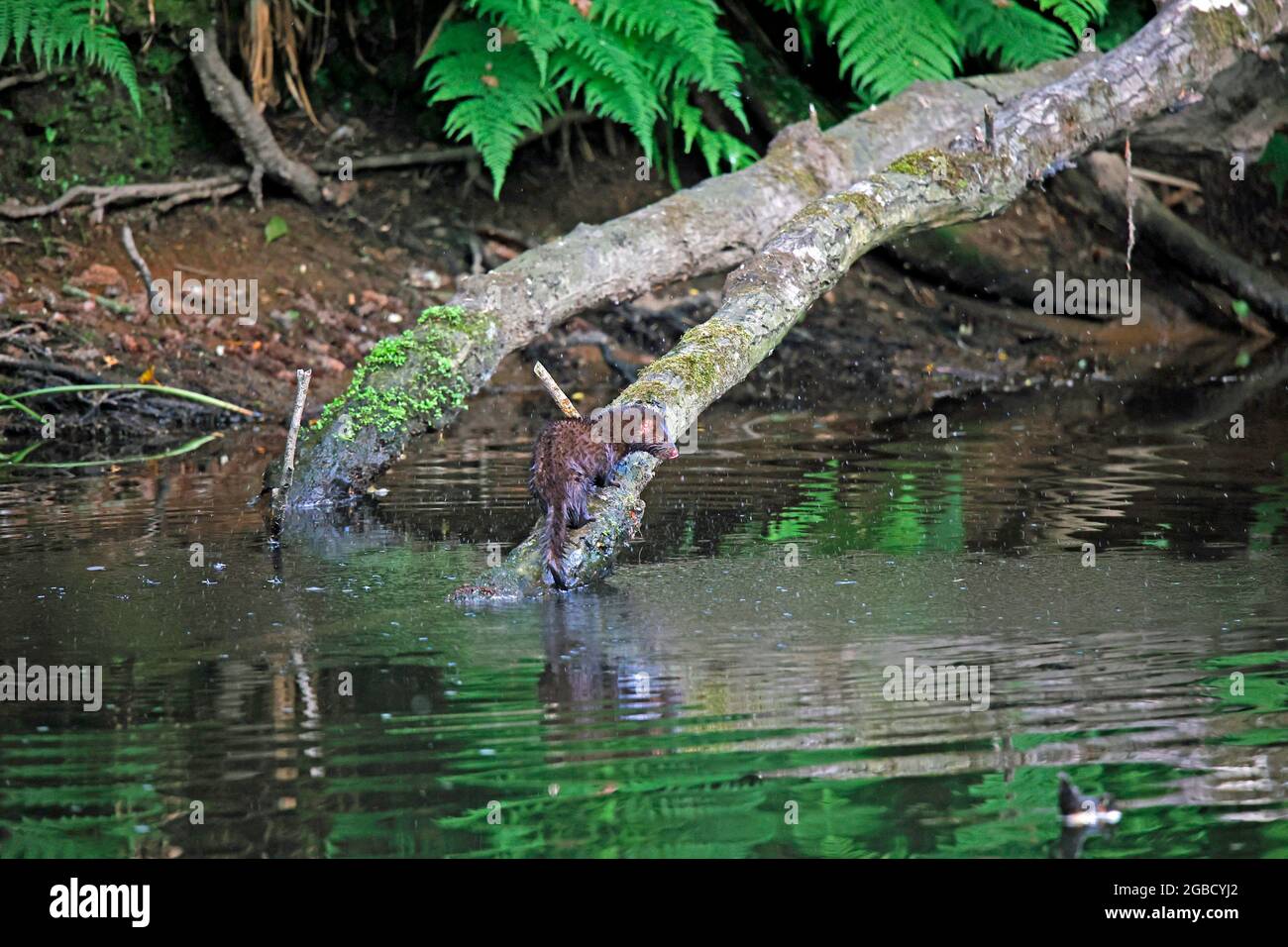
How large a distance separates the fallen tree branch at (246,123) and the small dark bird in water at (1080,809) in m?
8.60

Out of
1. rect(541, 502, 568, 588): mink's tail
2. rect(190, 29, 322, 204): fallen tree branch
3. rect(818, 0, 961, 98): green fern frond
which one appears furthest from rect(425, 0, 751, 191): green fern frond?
rect(541, 502, 568, 588): mink's tail

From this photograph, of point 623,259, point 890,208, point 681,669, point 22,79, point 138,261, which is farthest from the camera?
point 22,79

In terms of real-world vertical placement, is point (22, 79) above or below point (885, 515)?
above

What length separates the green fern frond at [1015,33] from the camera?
10.6 m

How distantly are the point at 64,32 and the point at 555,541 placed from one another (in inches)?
250

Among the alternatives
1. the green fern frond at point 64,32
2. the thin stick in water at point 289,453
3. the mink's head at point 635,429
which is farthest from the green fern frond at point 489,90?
the mink's head at point 635,429

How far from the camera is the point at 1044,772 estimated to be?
148 inches

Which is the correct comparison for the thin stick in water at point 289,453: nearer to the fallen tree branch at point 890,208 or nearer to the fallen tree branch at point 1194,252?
the fallen tree branch at point 890,208

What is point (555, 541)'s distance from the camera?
17.9 ft

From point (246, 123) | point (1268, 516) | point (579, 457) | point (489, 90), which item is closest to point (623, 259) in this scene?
point (579, 457)

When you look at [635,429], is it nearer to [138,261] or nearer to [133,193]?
[138,261]

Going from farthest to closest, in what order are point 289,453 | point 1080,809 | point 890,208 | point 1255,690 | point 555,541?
point 890,208 < point 289,453 < point 555,541 < point 1255,690 < point 1080,809

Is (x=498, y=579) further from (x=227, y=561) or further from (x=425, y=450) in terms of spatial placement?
(x=425, y=450)
